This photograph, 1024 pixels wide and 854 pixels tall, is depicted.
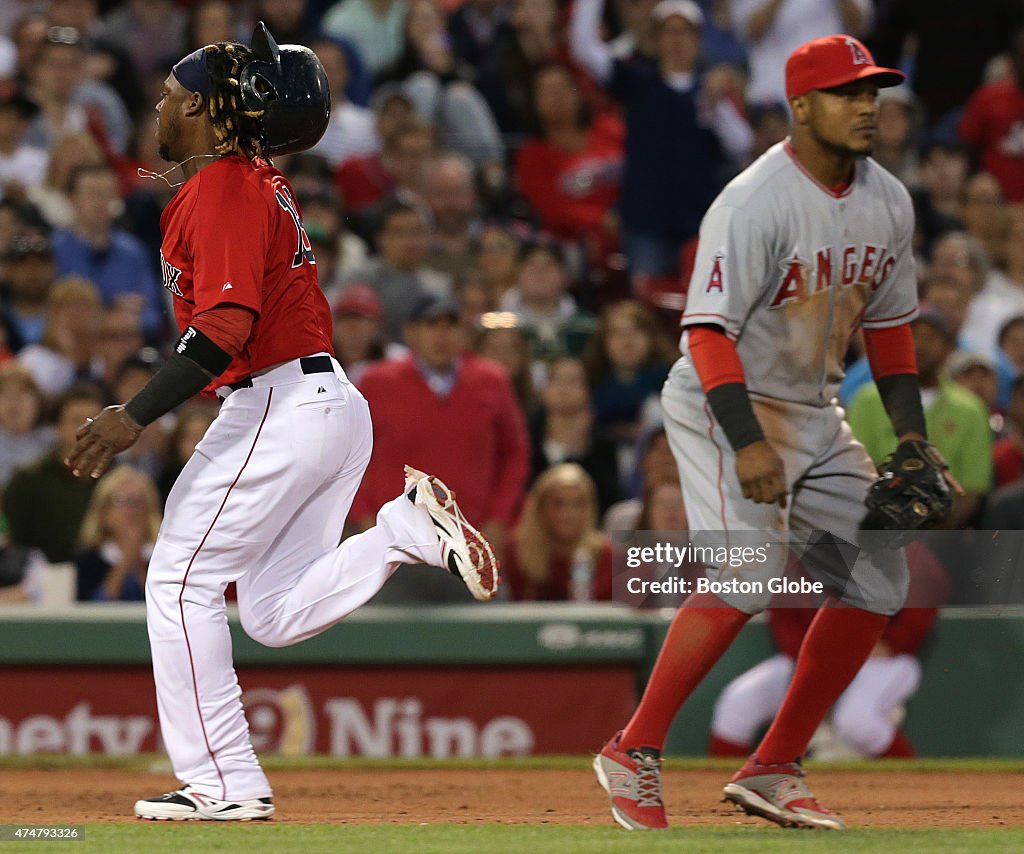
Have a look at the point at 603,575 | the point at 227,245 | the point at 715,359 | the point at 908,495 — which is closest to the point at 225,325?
the point at 227,245

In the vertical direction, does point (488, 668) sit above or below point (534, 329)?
below

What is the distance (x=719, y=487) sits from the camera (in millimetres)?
4945

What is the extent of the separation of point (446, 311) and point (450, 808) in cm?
322

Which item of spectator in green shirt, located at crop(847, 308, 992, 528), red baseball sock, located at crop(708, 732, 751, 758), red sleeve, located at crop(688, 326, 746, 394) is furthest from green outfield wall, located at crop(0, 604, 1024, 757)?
red sleeve, located at crop(688, 326, 746, 394)

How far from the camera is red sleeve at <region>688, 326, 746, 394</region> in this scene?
484cm

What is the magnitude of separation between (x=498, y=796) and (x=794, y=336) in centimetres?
195

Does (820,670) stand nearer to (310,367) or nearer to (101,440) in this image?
(310,367)

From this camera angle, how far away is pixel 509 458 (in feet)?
27.9

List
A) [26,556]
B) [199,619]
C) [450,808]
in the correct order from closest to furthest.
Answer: [199,619] < [450,808] < [26,556]

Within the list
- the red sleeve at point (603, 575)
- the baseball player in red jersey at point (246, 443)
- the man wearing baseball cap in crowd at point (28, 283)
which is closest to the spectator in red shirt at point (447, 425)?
the red sleeve at point (603, 575)

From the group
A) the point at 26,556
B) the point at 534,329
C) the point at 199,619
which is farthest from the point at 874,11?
the point at 199,619

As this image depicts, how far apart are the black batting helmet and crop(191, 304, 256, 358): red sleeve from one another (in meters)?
0.57

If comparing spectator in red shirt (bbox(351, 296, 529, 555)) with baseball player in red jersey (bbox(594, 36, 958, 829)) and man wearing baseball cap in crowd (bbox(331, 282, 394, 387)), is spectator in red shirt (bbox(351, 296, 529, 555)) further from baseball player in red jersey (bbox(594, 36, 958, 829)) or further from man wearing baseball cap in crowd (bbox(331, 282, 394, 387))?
baseball player in red jersey (bbox(594, 36, 958, 829))

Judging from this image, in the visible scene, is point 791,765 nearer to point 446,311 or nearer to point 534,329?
point 446,311
